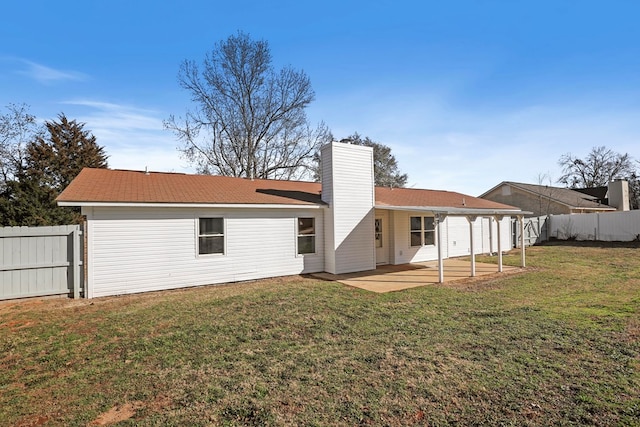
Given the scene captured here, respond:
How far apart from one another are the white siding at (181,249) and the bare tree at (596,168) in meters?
47.0

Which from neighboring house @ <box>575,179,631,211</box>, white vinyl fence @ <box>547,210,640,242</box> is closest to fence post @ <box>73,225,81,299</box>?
white vinyl fence @ <box>547,210,640,242</box>

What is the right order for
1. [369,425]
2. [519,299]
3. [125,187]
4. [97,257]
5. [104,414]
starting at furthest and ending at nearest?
[125,187] → [97,257] → [519,299] → [104,414] → [369,425]

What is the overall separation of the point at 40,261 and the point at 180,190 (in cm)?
412

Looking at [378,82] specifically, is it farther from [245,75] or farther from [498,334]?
[245,75]

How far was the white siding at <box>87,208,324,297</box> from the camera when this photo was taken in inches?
356

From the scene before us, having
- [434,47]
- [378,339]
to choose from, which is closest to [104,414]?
[378,339]

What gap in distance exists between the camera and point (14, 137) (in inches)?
838

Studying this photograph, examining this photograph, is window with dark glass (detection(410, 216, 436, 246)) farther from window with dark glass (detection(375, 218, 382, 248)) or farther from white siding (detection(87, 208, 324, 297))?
white siding (detection(87, 208, 324, 297))

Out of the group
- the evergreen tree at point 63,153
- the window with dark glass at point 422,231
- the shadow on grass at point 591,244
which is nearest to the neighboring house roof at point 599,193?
the shadow on grass at point 591,244

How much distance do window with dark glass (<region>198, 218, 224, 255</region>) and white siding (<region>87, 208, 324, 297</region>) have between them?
17cm

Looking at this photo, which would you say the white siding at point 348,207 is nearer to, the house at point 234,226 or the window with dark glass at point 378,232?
the house at point 234,226

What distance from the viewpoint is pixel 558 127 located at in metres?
17.1

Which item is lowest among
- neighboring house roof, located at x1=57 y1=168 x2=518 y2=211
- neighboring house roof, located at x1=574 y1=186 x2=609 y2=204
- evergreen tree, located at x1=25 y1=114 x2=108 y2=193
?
neighboring house roof, located at x1=57 y1=168 x2=518 y2=211

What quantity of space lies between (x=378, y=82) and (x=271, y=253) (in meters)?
7.93
